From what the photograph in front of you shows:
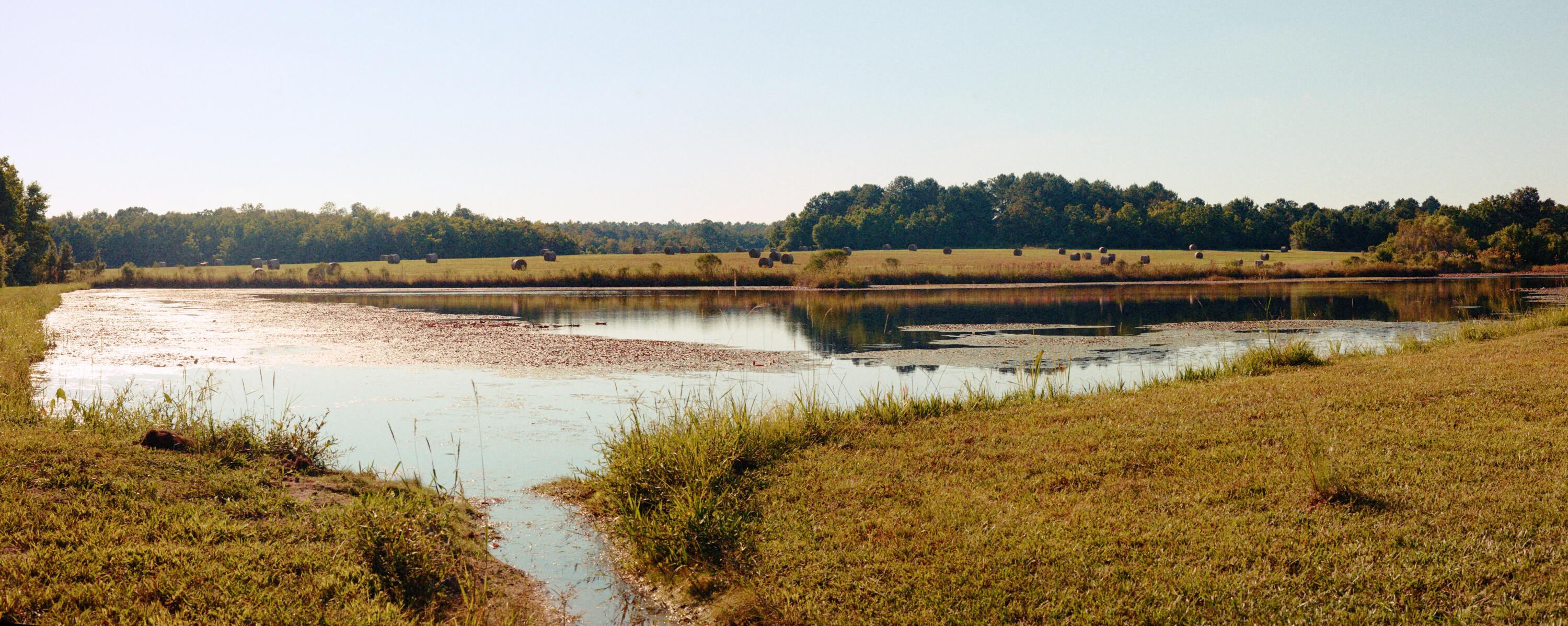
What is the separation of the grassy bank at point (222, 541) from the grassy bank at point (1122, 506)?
4.92 ft

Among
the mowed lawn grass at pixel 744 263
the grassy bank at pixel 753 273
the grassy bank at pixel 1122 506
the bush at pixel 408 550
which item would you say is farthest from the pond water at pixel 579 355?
the mowed lawn grass at pixel 744 263

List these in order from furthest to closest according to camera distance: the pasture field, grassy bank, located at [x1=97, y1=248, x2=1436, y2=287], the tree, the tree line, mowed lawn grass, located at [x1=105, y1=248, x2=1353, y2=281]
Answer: the tree line → mowed lawn grass, located at [x1=105, y1=248, x2=1353, y2=281] → the pasture field → grassy bank, located at [x1=97, y1=248, x2=1436, y2=287] → the tree

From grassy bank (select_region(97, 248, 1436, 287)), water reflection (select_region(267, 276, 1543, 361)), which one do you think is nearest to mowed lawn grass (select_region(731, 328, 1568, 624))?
water reflection (select_region(267, 276, 1543, 361))

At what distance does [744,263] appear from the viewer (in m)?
64.4

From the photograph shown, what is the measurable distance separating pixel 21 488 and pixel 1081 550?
23.8 ft

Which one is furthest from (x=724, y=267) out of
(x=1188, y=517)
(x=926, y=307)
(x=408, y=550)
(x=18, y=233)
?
(x=1188, y=517)

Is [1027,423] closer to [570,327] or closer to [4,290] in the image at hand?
[570,327]

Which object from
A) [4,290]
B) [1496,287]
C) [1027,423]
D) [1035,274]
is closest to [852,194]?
[1035,274]

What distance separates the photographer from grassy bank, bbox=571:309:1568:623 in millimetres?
5383

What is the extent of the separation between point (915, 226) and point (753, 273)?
6079 centimetres

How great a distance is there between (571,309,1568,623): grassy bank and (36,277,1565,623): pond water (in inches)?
39.2

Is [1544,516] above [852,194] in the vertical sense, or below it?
below

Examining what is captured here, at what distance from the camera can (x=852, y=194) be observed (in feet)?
433

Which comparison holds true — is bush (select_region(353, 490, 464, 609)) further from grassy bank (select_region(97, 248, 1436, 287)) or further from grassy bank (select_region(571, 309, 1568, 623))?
grassy bank (select_region(97, 248, 1436, 287))
